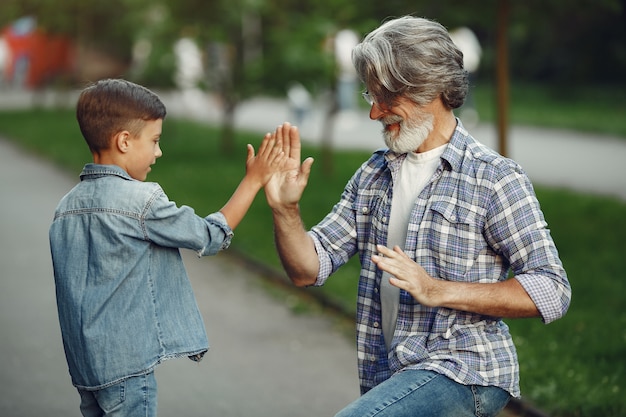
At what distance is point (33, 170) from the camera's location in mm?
16859

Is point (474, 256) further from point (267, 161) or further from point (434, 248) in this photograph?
point (267, 161)

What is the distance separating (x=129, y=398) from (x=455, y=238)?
1146 millimetres

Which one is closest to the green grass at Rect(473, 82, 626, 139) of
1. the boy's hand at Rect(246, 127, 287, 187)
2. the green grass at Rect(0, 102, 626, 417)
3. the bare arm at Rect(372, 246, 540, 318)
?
the green grass at Rect(0, 102, 626, 417)

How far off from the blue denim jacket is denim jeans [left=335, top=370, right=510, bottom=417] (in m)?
0.71

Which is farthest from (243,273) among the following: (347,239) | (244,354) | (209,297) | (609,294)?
(347,239)

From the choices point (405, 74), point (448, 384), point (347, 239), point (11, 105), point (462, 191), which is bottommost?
point (11, 105)

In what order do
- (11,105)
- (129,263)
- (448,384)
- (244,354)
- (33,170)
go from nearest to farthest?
(448,384), (129,263), (244,354), (33,170), (11,105)

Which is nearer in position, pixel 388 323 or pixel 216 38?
pixel 388 323

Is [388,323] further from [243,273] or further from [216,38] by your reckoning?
[216,38]

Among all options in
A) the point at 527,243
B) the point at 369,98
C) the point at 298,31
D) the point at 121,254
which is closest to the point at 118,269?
the point at 121,254

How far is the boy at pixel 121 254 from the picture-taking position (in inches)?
125

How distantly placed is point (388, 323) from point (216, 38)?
14.2m

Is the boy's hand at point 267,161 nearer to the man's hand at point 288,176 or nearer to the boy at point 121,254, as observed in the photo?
the man's hand at point 288,176

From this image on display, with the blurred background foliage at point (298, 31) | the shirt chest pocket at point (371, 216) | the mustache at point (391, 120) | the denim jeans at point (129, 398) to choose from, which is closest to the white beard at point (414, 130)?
the mustache at point (391, 120)
